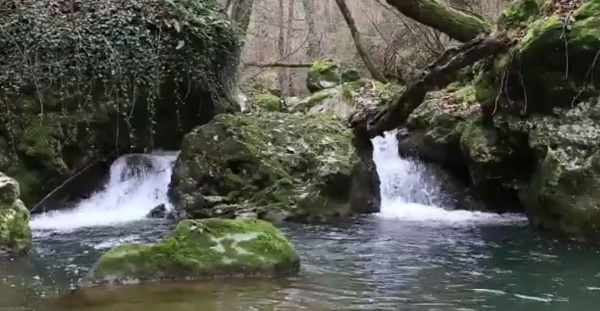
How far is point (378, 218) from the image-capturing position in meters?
11.2

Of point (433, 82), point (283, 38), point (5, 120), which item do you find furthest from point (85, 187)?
point (283, 38)

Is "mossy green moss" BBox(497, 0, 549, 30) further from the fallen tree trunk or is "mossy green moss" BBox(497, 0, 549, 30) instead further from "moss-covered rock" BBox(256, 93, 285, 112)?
"moss-covered rock" BBox(256, 93, 285, 112)

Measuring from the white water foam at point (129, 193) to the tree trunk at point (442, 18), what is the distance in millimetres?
4560

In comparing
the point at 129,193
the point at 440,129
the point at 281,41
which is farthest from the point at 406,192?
the point at 281,41

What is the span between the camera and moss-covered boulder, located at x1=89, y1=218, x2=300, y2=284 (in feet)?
20.8

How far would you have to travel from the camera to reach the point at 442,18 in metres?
11.0

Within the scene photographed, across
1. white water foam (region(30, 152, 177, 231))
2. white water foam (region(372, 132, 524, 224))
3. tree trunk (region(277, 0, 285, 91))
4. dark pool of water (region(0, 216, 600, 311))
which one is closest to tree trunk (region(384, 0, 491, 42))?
white water foam (region(372, 132, 524, 224))

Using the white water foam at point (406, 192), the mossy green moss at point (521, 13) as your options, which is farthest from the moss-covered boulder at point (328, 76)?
the mossy green moss at point (521, 13)

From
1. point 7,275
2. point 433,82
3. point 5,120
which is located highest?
point 433,82

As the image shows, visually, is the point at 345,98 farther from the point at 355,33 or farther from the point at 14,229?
the point at 14,229

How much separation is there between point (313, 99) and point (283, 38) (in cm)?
864

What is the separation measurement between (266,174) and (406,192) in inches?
116

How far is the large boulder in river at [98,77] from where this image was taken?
10852 millimetres

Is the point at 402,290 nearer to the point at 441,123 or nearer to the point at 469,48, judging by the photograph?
the point at 469,48
